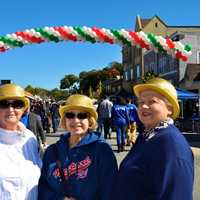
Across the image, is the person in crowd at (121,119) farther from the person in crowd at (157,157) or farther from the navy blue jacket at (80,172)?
the person in crowd at (157,157)

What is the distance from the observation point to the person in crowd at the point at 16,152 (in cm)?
353

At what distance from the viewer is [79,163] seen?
3498 mm

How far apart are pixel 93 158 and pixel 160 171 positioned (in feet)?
2.71

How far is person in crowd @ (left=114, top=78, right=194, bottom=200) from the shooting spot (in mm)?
2766

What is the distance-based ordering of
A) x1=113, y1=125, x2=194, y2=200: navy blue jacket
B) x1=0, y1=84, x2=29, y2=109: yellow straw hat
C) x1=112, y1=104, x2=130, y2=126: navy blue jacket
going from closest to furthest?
1. x1=113, y1=125, x2=194, y2=200: navy blue jacket
2. x1=0, y1=84, x2=29, y2=109: yellow straw hat
3. x1=112, y1=104, x2=130, y2=126: navy blue jacket

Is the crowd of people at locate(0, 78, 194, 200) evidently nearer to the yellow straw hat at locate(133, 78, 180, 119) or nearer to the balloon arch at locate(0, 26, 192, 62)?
the yellow straw hat at locate(133, 78, 180, 119)

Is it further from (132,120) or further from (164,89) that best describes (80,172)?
(132,120)

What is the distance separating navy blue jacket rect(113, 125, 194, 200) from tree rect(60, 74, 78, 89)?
121m

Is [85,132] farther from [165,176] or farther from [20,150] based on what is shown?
[165,176]

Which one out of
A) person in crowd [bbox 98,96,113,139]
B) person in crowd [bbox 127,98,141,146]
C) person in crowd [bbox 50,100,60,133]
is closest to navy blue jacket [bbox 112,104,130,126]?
person in crowd [bbox 127,98,141,146]

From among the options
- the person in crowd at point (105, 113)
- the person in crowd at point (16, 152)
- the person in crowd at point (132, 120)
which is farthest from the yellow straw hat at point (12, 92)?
the person in crowd at point (105, 113)

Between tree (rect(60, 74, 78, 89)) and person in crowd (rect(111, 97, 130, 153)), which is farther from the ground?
tree (rect(60, 74, 78, 89))

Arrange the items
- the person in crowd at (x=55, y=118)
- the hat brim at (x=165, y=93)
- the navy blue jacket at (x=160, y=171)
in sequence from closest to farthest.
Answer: the navy blue jacket at (x=160, y=171), the hat brim at (x=165, y=93), the person in crowd at (x=55, y=118)

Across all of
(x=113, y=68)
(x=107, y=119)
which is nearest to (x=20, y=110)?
(x=107, y=119)
